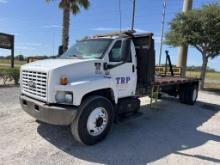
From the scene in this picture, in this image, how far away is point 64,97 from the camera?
5.13 m

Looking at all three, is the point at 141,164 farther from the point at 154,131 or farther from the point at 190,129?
the point at 190,129

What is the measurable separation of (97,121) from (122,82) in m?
1.27

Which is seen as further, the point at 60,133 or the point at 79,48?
the point at 79,48

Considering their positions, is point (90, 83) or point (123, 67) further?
point (123, 67)

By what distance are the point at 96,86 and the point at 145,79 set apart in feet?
7.49

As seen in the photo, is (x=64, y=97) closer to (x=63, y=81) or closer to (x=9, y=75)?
(x=63, y=81)

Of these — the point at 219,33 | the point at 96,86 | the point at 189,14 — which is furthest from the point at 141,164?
the point at 189,14

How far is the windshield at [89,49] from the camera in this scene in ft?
20.0

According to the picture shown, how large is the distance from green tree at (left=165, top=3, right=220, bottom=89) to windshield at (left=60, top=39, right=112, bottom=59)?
1402 centimetres

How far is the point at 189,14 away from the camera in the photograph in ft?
65.1

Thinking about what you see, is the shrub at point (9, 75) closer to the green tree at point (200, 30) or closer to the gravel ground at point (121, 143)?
the gravel ground at point (121, 143)

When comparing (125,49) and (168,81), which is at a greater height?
(125,49)

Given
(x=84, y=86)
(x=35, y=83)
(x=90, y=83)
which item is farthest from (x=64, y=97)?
(x=35, y=83)

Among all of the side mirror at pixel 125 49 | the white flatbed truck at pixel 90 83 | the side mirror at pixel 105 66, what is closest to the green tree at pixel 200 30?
the white flatbed truck at pixel 90 83
